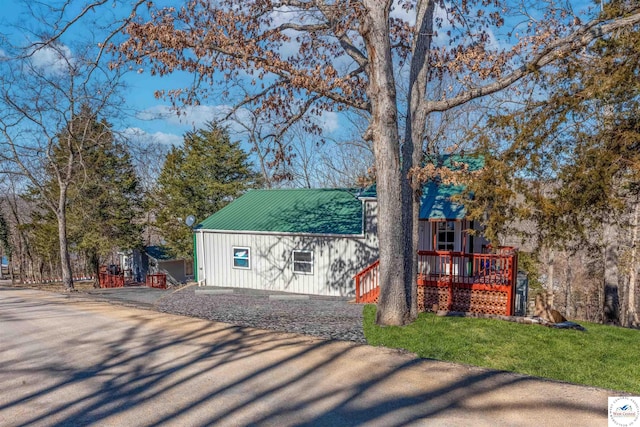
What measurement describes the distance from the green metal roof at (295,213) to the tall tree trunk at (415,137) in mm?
5536

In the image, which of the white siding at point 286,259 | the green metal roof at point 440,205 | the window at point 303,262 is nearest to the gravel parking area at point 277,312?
the white siding at point 286,259

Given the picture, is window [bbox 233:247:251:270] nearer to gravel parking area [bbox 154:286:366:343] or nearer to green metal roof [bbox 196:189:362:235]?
green metal roof [bbox 196:189:362:235]

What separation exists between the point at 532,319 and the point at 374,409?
6.02 meters

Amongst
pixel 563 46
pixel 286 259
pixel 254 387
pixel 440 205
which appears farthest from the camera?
pixel 286 259

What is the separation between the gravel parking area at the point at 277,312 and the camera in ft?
28.3

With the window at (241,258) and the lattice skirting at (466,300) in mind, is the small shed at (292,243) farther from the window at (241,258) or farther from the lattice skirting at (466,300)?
the lattice skirting at (466,300)

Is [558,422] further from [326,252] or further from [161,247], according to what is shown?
[161,247]

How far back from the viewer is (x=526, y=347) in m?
7.16

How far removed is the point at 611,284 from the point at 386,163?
38.8ft

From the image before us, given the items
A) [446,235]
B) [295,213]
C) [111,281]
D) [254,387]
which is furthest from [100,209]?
[254,387]

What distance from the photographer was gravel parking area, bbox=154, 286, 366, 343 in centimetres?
864

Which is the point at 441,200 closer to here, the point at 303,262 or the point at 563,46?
the point at 303,262

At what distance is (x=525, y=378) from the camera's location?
573 centimetres

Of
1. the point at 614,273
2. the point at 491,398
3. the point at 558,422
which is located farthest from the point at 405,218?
the point at 614,273
